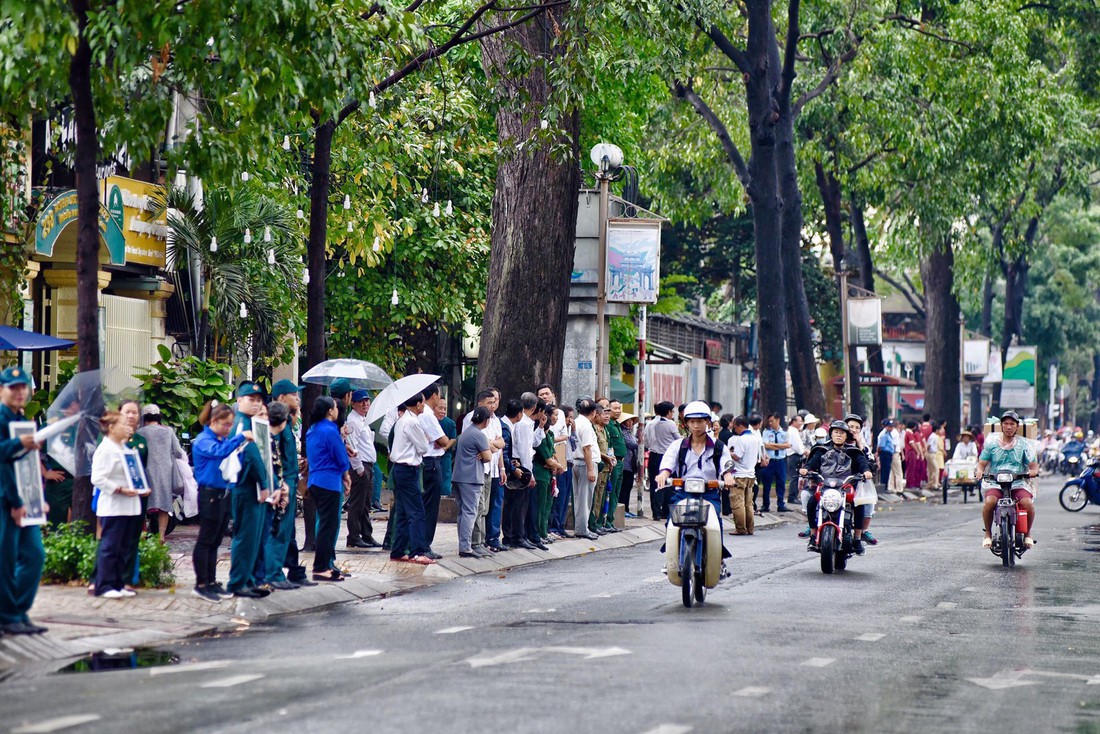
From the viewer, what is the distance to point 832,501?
16.8 m

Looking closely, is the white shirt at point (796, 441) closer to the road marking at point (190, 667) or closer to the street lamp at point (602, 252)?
the street lamp at point (602, 252)

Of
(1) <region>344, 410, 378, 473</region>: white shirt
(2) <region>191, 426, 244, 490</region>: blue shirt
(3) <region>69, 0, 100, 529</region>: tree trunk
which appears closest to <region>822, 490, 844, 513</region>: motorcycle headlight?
(1) <region>344, 410, 378, 473</region>: white shirt

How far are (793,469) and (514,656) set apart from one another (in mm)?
22619

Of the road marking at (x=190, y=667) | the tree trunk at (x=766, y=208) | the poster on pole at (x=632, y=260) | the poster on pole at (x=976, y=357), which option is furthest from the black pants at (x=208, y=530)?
the poster on pole at (x=976, y=357)

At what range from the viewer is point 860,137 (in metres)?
33.6

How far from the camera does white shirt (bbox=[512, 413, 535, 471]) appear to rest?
61.3 ft

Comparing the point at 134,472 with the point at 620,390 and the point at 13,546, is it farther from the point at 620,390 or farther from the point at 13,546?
the point at 620,390

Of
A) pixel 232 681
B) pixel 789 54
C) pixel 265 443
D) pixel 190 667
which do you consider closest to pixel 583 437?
pixel 265 443

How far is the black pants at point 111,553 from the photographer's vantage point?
12.7m

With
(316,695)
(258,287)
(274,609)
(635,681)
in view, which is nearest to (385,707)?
(316,695)

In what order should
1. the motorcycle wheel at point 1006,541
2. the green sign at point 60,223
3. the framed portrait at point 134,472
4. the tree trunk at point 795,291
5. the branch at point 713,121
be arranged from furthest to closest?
the tree trunk at point 795,291
the branch at point 713,121
the green sign at point 60,223
the motorcycle wheel at point 1006,541
the framed portrait at point 134,472

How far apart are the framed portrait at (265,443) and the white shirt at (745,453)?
10.7m

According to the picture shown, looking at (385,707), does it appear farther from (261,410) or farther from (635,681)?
(261,410)

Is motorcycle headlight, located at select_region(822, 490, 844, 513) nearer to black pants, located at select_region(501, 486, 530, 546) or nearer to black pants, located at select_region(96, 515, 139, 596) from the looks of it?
black pants, located at select_region(501, 486, 530, 546)
